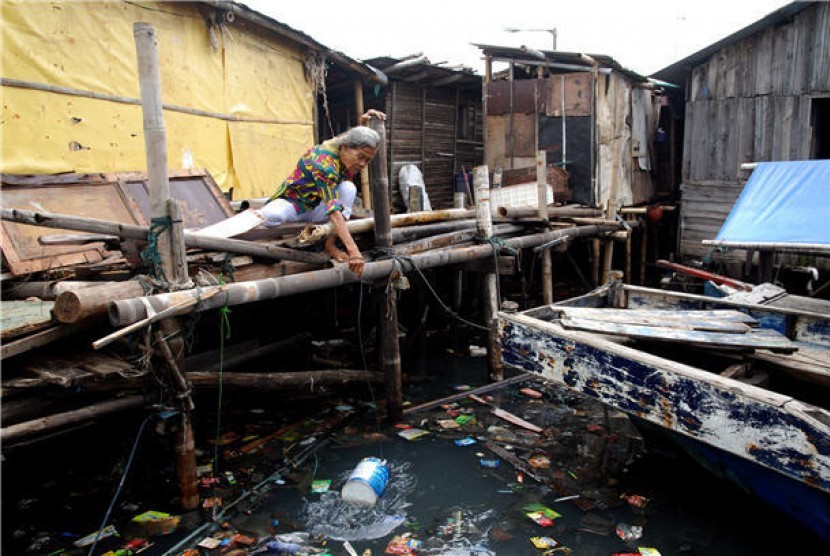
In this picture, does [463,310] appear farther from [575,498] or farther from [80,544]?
[80,544]

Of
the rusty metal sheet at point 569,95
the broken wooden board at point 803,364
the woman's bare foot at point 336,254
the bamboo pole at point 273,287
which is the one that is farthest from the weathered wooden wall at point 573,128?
the woman's bare foot at point 336,254

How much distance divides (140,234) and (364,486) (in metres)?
2.64

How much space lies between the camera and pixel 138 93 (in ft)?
23.5

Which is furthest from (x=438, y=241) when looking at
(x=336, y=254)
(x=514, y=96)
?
(x=514, y=96)

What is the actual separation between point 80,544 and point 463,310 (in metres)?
6.96

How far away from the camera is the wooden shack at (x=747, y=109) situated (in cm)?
1002

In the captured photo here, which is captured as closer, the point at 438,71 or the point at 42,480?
the point at 42,480

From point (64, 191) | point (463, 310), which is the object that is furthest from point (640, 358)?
point (463, 310)

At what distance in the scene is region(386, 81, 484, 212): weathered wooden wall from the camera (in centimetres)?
1224

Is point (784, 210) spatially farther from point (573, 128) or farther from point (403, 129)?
point (403, 129)

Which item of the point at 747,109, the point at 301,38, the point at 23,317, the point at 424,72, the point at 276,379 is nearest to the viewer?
the point at 23,317

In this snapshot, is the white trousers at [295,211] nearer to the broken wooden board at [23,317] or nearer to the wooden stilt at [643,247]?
A: the broken wooden board at [23,317]

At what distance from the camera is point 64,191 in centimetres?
555

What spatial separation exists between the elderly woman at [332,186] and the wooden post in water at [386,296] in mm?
247
